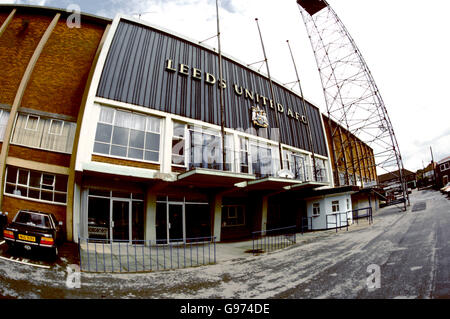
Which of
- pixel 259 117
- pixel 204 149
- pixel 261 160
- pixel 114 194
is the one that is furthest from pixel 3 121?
pixel 259 117

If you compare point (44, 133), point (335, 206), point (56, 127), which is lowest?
point (335, 206)

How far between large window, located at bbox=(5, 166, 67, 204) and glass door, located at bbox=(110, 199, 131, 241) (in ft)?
9.93

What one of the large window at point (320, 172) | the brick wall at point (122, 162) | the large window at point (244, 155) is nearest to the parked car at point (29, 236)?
the brick wall at point (122, 162)

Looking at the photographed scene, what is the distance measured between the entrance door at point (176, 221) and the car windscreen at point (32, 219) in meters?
5.93

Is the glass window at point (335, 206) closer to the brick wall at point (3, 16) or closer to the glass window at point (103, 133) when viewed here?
the glass window at point (103, 133)

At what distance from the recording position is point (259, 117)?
18.0m

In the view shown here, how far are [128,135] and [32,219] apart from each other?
5580mm

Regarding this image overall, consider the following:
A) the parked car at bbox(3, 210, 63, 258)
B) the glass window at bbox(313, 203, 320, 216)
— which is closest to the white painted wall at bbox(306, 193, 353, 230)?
the glass window at bbox(313, 203, 320, 216)

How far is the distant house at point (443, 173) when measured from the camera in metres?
48.6

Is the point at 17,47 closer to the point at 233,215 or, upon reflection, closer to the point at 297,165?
the point at 233,215

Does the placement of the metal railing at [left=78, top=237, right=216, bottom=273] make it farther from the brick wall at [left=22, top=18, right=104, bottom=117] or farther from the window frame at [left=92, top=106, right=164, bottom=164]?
the brick wall at [left=22, top=18, right=104, bottom=117]
